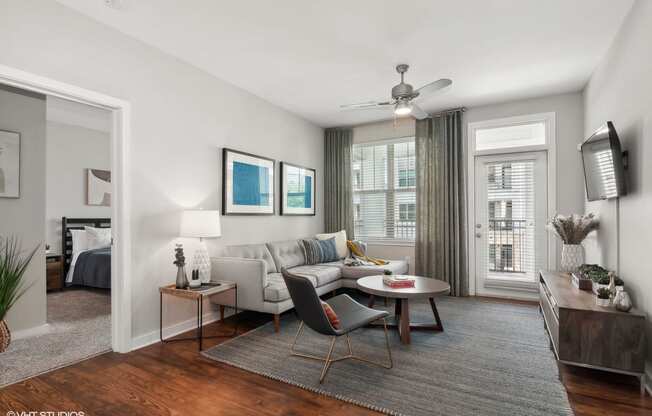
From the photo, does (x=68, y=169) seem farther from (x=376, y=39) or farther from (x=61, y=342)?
(x=376, y=39)

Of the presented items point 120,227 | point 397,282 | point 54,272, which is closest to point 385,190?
point 397,282

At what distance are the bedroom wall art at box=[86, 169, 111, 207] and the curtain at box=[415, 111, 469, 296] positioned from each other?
5.30 metres

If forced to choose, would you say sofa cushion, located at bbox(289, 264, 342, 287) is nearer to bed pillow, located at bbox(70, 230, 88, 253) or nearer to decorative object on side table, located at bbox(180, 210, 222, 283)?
decorative object on side table, located at bbox(180, 210, 222, 283)

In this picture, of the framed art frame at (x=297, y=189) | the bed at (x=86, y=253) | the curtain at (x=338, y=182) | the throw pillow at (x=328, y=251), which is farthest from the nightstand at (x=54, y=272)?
the curtain at (x=338, y=182)

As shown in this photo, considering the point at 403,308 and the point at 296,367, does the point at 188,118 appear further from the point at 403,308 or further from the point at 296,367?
the point at 403,308

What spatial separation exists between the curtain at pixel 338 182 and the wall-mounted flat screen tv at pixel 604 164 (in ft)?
10.7

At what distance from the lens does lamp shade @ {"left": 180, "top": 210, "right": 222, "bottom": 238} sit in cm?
313

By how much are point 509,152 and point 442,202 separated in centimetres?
110

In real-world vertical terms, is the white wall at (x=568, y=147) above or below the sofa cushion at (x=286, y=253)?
above

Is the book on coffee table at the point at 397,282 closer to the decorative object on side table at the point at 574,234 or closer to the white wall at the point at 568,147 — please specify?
the decorative object on side table at the point at 574,234

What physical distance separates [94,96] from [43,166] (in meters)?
1.43

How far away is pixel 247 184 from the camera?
426 cm

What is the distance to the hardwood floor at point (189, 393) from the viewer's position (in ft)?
6.57

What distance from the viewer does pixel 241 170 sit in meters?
Answer: 4.16
